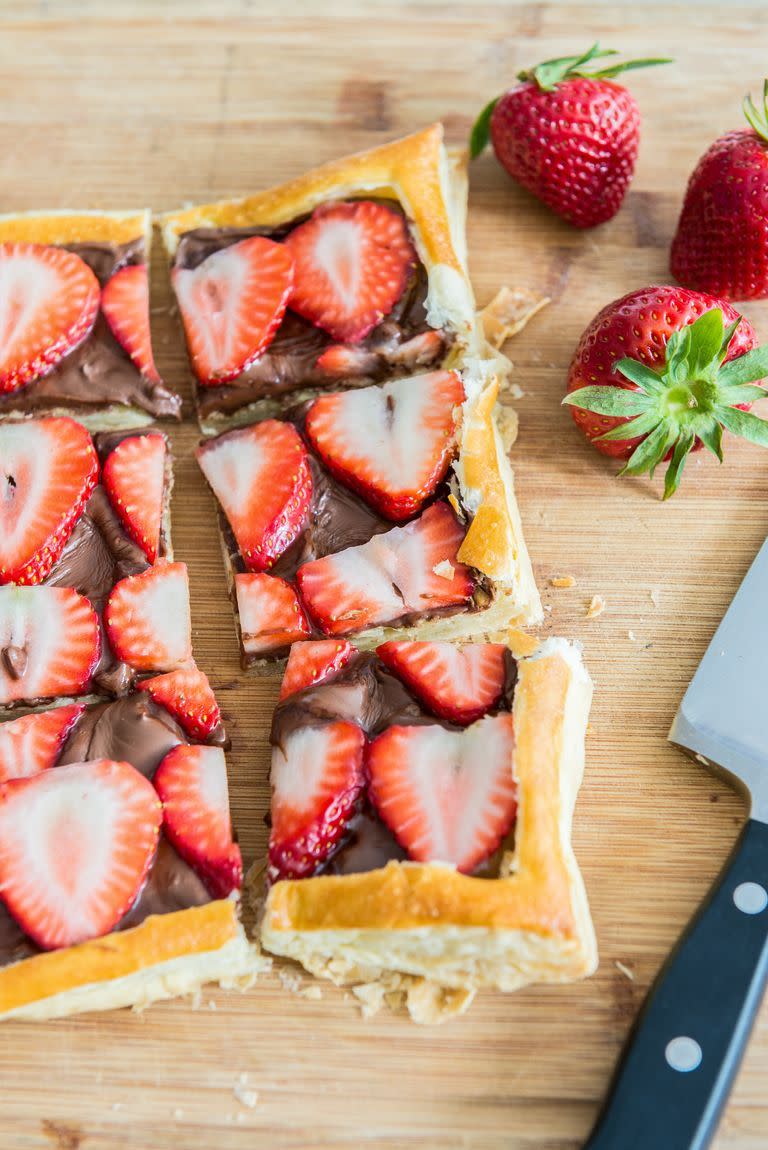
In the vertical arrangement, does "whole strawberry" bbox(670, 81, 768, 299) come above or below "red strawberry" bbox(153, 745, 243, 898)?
above

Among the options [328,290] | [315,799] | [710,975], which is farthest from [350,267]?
[710,975]

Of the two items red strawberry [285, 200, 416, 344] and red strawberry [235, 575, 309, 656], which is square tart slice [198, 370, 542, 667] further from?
red strawberry [285, 200, 416, 344]

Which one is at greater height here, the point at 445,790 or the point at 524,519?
the point at 524,519

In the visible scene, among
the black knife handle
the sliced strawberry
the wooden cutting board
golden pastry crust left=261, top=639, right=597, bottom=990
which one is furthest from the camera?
the sliced strawberry

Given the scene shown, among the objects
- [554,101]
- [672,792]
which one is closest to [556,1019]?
[672,792]

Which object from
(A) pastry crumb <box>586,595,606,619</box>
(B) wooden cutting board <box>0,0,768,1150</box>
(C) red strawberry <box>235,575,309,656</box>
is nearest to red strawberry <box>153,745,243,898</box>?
(B) wooden cutting board <box>0,0,768,1150</box>

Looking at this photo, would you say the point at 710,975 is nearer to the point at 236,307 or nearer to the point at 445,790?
the point at 445,790
